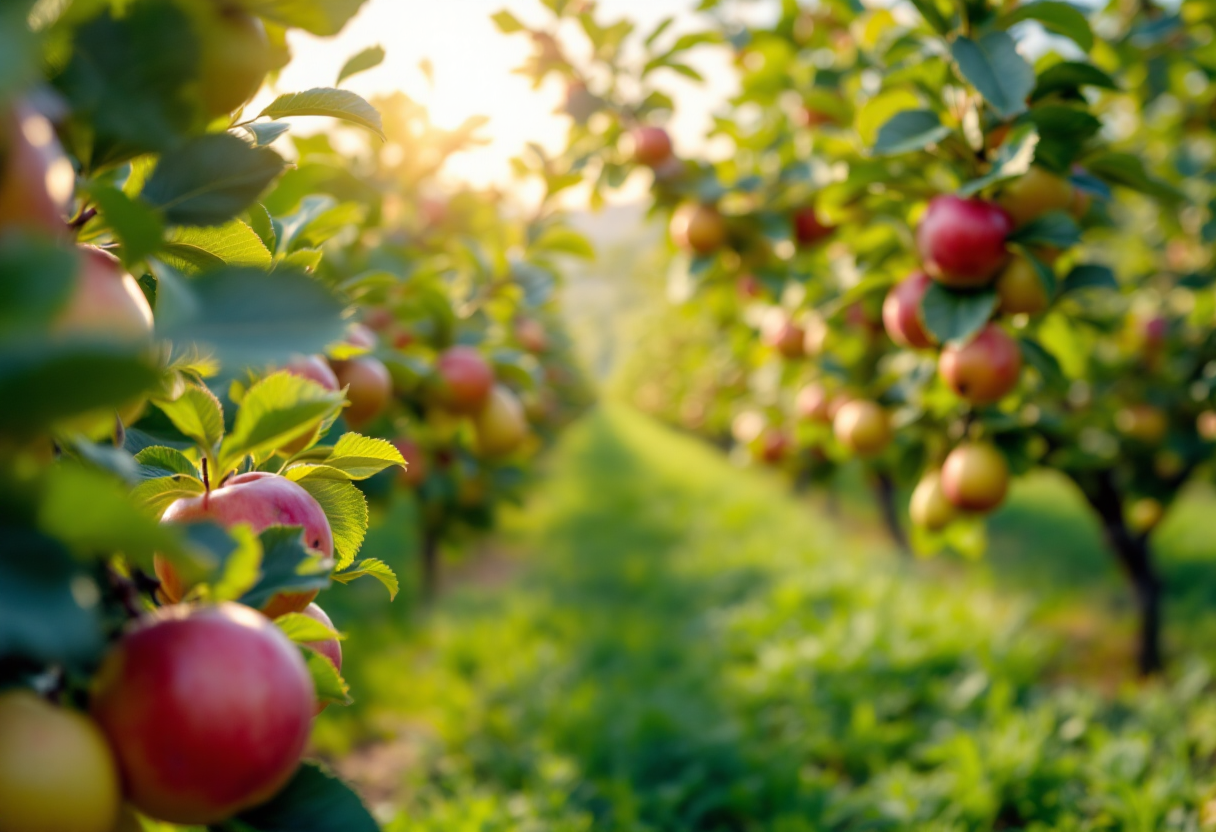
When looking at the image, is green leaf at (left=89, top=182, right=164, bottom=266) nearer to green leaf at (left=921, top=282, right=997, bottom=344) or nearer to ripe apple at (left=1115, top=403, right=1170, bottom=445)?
green leaf at (left=921, top=282, right=997, bottom=344)

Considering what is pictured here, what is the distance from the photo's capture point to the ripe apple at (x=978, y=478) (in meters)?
1.77

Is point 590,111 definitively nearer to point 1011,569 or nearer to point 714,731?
point 714,731

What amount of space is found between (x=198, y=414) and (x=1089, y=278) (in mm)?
1691

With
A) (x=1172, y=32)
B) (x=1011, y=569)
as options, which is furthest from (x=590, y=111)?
(x=1011, y=569)

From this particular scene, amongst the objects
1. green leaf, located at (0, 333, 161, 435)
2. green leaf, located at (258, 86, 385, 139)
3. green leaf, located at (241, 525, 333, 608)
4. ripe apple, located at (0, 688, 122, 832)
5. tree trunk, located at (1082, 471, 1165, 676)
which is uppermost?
green leaf, located at (0, 333, 161, 435)

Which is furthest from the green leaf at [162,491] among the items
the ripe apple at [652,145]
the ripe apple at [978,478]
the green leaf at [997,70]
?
the ripe apple at [652,145]

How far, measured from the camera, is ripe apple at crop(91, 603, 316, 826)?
0.46 m

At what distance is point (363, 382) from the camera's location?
1342 millimetres

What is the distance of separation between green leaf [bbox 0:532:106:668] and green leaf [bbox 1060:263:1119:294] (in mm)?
1782

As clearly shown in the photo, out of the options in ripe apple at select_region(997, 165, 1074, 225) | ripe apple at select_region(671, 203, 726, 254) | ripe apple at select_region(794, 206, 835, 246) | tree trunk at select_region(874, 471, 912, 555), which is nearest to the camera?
ripe apple at select_region(997, 165, 1074, 225)

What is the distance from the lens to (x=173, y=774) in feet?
1.52

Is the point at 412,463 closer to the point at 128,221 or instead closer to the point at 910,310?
the point at 910,310

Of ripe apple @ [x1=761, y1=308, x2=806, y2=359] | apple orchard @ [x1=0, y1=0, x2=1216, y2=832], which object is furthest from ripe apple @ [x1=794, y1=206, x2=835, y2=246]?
ripe apple @ [x1=761, y1=308, x2=806, y2=359]

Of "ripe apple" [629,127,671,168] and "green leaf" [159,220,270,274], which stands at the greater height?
"green leaf" [159,220,270,274]
